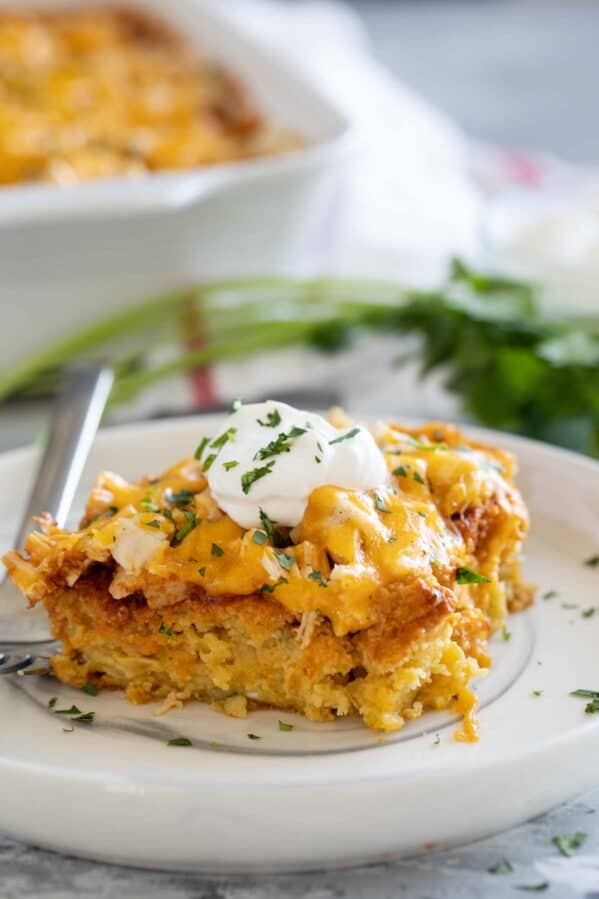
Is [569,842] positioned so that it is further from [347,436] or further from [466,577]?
[347,436]

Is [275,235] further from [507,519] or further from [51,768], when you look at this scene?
[51,768]

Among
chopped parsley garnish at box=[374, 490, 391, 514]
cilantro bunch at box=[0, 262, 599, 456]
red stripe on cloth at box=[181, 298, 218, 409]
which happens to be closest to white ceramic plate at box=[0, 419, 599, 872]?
chopped parsley garnish at box=[374, 490, 391, 514]

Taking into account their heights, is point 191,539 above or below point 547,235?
above

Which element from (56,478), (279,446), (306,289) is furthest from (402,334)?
(279,446)

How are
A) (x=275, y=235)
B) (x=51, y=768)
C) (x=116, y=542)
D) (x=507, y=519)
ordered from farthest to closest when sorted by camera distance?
(x=275, y=235)
(x=507, y=519)
(x=116, y=542)
(x=51, y=768)

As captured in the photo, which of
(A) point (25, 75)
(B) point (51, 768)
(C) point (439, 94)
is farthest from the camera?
(C) point (439, 94)

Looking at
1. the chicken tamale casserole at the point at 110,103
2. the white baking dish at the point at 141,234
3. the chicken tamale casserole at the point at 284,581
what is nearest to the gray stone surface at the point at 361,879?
the chicken tamale casserole at the point at 284,581

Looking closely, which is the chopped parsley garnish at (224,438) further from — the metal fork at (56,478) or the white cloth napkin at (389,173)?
the white cloth napkin at (389,173)

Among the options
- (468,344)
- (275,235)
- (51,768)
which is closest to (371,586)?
(51,768)
